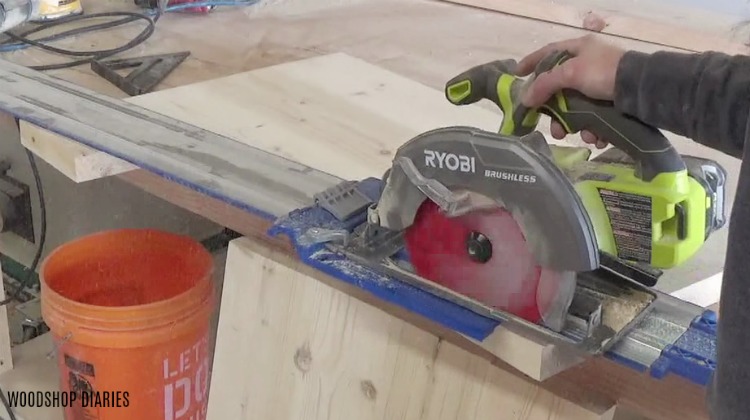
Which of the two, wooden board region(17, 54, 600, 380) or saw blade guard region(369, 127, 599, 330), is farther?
wooden board region(17, 54, 600, 380)

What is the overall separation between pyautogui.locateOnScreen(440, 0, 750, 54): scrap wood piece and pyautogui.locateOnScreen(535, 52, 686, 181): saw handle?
921 millimetres

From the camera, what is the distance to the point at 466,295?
30.9 inches

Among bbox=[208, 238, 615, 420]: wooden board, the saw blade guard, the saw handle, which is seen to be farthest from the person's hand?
bbox=[208, 238, 615, 420]: wooden board

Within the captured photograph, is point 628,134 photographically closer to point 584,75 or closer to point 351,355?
point 584,75

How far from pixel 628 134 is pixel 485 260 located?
0.73 feet

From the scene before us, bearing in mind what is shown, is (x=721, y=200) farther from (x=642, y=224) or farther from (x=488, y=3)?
(x=488, y=3)

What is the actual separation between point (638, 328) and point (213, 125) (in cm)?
71

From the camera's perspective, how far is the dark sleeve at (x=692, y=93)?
0.78 m

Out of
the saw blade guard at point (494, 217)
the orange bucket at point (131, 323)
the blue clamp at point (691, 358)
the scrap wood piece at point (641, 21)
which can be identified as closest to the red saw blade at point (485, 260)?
the saw blade guard at point (494, 217)

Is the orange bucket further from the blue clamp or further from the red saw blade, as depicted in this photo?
the blue clamp

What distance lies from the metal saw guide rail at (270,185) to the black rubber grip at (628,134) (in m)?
0.14

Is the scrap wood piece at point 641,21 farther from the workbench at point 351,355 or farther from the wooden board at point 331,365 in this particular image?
the wooden board at point 331,365

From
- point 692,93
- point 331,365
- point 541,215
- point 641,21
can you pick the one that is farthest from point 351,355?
point 641,21

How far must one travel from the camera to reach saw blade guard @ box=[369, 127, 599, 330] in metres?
0.71
